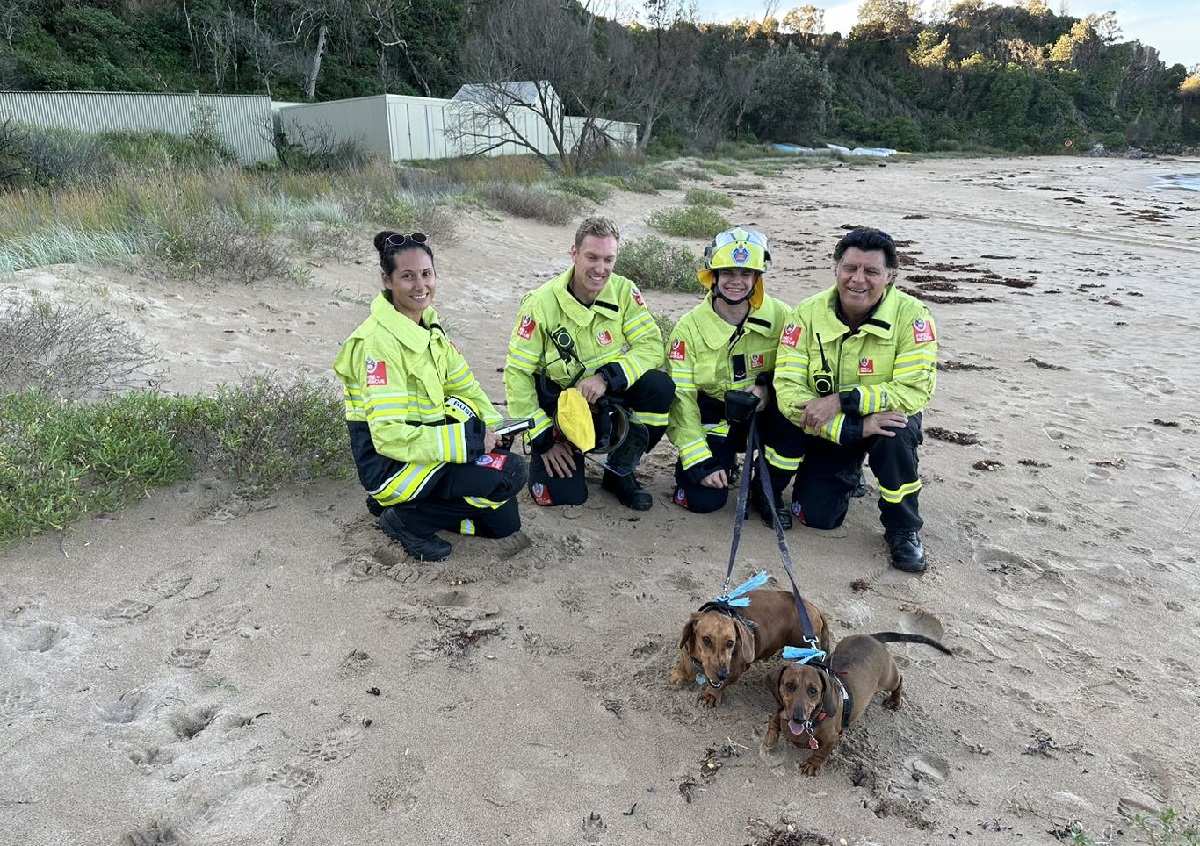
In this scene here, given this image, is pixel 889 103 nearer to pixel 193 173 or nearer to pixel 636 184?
pixel 636 184

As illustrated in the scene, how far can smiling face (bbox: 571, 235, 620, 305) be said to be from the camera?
3969mm

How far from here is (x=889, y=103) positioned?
2382 inches

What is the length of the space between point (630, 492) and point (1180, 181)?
3274 centimetres

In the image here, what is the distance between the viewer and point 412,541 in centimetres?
349

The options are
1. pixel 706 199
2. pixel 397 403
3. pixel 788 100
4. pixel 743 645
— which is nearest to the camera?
pixel 743 645

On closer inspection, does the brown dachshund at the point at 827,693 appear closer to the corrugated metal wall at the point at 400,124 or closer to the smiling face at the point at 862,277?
the smiling face at the point at 862,277

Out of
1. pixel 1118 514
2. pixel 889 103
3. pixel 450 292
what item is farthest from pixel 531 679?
pixel 889 103

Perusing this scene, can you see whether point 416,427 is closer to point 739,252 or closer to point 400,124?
point 739,252

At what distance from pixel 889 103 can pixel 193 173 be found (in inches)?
2457

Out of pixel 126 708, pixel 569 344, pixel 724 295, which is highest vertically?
pixel 724 295

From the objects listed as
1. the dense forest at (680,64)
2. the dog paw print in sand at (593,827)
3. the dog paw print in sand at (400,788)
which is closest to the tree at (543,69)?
the dense forest at (680,64)

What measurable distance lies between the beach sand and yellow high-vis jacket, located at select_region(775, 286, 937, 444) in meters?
0.73

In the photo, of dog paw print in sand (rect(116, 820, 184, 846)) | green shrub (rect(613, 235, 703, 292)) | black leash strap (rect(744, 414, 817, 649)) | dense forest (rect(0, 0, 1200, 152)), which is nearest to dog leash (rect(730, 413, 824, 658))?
black leash strap (rect(744, 414, 817, 649))

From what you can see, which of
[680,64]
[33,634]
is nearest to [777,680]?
[33,634]
